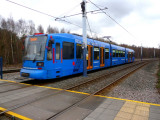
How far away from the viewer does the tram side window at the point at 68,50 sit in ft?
28.5

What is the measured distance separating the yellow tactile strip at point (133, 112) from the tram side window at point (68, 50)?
5497mm

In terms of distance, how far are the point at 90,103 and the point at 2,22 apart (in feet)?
98.4

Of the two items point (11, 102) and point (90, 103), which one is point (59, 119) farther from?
point (11, 102)

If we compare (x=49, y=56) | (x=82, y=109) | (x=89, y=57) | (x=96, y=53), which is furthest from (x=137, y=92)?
(x=96, y=53)

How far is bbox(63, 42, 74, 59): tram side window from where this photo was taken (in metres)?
8.68

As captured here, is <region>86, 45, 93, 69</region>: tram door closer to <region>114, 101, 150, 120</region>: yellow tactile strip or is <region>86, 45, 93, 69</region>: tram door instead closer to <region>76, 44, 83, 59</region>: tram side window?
<region>76, 44, 83, 59</region>: tram side window

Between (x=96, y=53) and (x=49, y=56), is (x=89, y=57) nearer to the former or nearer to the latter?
(x=96, y=53)

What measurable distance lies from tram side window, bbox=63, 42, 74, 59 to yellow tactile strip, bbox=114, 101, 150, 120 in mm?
5497

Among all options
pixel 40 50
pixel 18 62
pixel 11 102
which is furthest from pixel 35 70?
pixel 18 62

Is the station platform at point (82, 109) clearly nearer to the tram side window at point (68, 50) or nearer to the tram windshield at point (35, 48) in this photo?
the tram windshield at point (35, 48)

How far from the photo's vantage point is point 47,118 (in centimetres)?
327

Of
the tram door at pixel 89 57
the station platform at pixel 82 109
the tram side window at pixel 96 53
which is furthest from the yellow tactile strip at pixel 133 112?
the tram side window at pixel 96 53

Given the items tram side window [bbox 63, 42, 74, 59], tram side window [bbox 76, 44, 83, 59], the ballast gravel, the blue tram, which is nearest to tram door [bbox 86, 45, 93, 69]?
tram side window [bbox 76, 44, 83, 59]

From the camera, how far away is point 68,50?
29.7 feet
